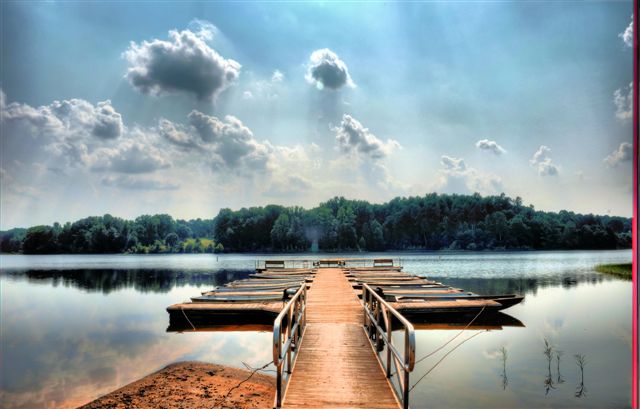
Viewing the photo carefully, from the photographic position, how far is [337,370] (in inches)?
267

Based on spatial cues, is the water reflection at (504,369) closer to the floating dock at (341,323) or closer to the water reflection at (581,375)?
the water reflection at (581,375)

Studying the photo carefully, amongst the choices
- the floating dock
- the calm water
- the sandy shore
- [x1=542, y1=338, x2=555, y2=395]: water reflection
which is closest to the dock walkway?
the floating dock

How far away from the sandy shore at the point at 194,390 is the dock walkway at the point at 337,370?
5.28 feet

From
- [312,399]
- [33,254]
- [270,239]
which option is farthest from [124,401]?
[33,254]

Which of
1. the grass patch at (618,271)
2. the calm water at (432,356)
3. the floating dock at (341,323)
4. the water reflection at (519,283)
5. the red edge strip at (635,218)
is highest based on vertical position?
the red edge strip at (635,218)

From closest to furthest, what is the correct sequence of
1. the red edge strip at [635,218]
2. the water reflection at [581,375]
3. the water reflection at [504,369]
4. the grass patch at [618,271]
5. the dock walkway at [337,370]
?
the red edge strip at [635,218] < the dock walkway at [337,370] < the water reflection at [581,375] < the water reflection at [504,369] < the grass patch at [618,271]

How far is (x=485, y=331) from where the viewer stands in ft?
45.1

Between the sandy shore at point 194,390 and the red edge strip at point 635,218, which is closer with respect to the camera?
the red edge strip at point 635,218

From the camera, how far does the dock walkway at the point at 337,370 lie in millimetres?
5695

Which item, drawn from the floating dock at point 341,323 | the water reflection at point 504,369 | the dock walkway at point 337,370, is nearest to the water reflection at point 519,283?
the floating dock at point 341,323

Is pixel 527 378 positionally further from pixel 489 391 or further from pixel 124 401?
pixel 124 401

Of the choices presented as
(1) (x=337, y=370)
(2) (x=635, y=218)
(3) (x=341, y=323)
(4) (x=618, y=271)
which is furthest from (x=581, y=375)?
(4) (x=618, y=271)

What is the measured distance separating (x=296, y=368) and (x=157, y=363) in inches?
280

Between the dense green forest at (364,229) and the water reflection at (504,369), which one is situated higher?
the dense green forest at (364,229)
